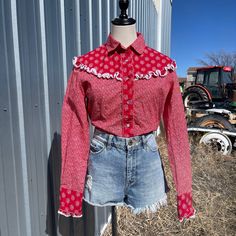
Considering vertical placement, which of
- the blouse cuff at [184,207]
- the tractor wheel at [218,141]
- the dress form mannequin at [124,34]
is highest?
the dress form mannequin at [124,34]

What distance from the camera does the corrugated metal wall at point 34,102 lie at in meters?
0.96

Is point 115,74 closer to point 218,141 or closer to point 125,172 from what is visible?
point 125,172

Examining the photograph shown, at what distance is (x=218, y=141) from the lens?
4.15 metres

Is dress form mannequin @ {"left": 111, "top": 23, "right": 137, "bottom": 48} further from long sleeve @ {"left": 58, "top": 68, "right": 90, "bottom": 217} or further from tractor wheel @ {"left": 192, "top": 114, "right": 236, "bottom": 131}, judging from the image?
tractor wheel @ {"left": 192, "top": 114, "right": 236, "bottom": 131}

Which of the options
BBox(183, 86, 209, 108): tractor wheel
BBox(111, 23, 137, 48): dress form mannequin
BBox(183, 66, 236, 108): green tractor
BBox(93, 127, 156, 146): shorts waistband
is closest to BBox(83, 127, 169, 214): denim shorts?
BBox(93, 127, 156, 146): shorts waistband

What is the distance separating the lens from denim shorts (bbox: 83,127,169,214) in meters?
1.09

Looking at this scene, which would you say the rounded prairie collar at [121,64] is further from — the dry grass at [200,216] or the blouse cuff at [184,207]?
the dry grass at [200,216]

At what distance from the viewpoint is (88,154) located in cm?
116

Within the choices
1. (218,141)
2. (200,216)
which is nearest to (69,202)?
(200,216)

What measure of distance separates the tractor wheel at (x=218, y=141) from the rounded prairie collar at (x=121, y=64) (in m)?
3.31

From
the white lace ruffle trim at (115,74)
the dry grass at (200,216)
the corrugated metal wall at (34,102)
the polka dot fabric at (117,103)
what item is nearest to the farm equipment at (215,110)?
the dry grass at (200,216)

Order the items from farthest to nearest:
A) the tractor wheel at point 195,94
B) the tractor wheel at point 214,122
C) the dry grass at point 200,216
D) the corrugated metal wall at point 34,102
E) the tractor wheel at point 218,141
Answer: the tractor wheel at point 195,94
the tractor wheel at point 214,122
the tractor wheel at point 218,141
the dry grass at point 200,216
the corrugated metal wall at point 34,102

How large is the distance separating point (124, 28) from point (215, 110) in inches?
177

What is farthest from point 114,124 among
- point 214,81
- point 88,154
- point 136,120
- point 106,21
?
point 214,81
